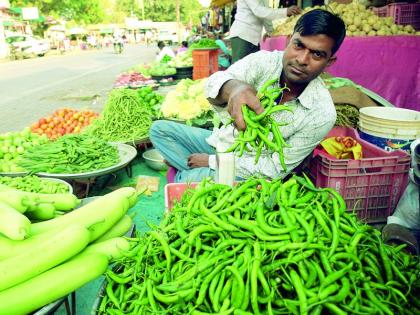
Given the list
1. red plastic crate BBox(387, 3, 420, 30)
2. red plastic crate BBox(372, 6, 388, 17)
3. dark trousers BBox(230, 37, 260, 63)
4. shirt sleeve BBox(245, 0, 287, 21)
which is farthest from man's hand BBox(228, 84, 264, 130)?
red plastic crate BBox(372, 6, 388, 17)

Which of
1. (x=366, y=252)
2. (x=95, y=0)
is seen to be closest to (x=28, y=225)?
(x=366, y=252)

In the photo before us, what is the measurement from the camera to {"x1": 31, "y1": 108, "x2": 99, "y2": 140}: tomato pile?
4.78m

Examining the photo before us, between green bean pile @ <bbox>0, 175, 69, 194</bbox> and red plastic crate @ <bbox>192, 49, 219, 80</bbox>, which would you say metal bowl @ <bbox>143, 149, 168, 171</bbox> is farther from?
red plastic crate @ <bbox>192, 49, 219, 80</bbox>

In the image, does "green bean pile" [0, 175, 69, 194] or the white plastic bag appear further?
"green bean pile" [0, 175, 69, 194]

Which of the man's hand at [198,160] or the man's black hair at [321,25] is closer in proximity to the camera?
the man's black hair at [321,25]

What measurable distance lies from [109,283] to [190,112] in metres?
3.45

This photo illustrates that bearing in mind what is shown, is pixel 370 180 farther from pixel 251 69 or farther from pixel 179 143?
pixel 179 143

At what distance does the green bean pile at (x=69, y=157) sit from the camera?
3334mm

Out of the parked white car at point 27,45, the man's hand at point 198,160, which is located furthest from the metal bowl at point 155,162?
the parked white car at point 27,45

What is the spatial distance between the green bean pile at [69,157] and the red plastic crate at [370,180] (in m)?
2.20

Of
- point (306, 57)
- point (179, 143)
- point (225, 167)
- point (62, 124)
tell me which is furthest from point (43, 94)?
point (225, 167)

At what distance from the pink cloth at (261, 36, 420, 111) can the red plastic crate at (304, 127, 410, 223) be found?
235 centimetres

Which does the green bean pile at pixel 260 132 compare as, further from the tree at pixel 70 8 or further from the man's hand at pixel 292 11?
the tree at pixel 70 8

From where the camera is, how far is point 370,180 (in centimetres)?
256
